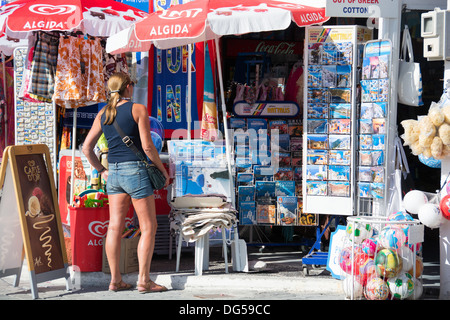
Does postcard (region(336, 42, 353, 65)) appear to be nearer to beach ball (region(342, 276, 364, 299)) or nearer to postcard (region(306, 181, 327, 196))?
postcard (region(306, 181, 327, 196))

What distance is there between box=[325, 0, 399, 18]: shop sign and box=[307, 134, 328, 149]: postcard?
48.8 inches

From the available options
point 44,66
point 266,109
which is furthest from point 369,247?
point 44,66

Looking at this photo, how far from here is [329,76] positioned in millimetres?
7188

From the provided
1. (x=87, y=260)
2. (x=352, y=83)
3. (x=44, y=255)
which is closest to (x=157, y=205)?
(x=87, y=260)

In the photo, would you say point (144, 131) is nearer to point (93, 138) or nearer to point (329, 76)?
point (93, 138)

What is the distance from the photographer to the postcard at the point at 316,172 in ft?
23.8

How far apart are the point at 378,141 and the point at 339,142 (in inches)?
15.8

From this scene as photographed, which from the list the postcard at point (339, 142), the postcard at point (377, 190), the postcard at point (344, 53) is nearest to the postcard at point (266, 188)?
the postcard at point (339, 142)

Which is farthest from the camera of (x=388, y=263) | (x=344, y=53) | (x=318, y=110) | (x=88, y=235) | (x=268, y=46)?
(x=268, y=46)

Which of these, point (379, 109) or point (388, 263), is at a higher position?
point (379, 109)

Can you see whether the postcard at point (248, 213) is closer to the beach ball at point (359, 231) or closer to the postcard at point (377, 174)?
the postcard at point (377, 174)

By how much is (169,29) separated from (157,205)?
2.24m

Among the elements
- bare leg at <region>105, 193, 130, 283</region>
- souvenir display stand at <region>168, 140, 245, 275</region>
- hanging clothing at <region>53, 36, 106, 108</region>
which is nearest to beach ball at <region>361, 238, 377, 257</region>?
souvenir display stand at <region>168, 140, 245, 275</region>

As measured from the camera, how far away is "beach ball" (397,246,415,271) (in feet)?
19.6
